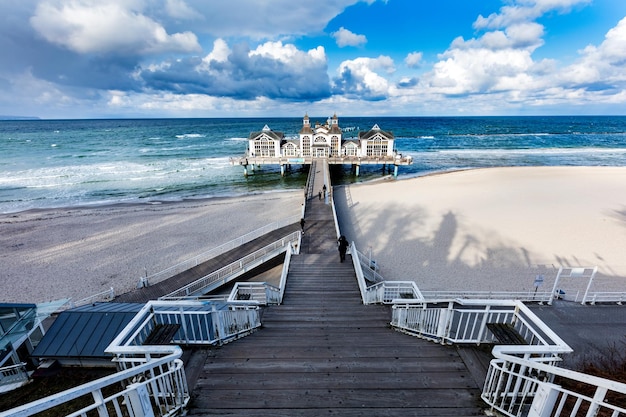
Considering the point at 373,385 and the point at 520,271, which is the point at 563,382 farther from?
the point at 520,271

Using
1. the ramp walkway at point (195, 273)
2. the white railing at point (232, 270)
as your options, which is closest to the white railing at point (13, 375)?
the ramp walkway at point (195, 273)

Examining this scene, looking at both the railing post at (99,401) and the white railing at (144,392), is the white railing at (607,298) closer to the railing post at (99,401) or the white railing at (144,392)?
the white railing at (144,392)

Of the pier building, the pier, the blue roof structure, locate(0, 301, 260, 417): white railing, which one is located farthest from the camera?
the pier building

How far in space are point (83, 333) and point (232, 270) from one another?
7.47 metres

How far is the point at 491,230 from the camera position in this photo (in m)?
20.2

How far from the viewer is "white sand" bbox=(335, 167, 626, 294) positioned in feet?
48.6

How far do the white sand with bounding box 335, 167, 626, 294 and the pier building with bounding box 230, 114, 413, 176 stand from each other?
461 inches

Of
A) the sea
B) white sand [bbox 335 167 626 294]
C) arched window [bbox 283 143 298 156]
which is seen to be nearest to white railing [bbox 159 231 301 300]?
white sand [bbox 335 167 626 294]

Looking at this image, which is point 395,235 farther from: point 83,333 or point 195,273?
point 83,333

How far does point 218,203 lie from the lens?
96.8 feet

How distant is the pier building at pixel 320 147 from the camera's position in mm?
43375

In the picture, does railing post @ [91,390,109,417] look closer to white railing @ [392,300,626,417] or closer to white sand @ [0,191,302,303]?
white railing @ [392,300,626,417]

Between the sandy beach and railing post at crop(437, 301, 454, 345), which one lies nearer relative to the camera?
railing post at crop(437, 301, 454, 345)

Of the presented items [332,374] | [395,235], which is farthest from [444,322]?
[395,235]
